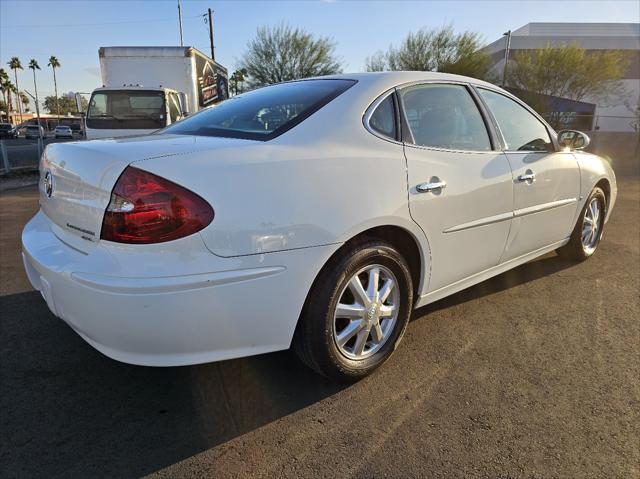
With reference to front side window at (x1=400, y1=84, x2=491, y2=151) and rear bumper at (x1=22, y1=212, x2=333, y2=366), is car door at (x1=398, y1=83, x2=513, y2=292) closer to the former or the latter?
front side window at (x1=400, y1=84, x2=491, y2=151)

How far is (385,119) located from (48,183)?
5.71 ft

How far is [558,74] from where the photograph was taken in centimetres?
2377

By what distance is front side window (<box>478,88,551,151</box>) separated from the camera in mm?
3260

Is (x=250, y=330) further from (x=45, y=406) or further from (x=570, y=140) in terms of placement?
(x=570, y=140)

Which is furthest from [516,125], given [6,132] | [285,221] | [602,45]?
[6,132]

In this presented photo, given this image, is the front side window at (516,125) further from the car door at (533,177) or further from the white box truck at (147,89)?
the white box truck at (147,89)

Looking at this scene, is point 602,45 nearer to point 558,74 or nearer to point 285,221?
point 558,74

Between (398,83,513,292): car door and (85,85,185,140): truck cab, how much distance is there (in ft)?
29.6

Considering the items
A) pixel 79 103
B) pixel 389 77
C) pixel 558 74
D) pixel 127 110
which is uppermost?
pixel 558 74

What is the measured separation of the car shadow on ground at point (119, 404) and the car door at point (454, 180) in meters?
1.03

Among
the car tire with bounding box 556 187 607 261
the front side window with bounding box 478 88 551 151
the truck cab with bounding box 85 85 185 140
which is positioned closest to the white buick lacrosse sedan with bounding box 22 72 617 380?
the front side window with bounding box 478 88 551 151

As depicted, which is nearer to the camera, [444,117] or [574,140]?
[444,117]

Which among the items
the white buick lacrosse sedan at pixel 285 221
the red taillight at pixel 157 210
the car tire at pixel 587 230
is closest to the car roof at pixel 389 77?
the white buick lacrosse sedan at pixel 285 221

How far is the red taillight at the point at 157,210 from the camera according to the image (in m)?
1.80
